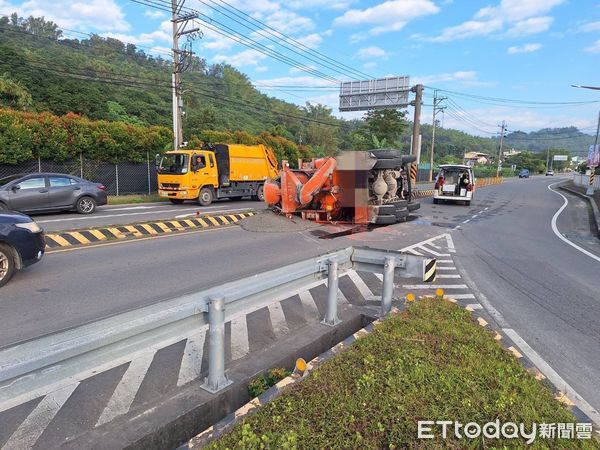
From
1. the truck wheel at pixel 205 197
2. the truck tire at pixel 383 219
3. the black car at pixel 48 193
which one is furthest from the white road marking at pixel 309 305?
the truck wheel at pixel 205 197

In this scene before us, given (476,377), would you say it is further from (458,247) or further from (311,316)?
(458,247)

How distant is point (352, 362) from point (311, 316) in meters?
1.89

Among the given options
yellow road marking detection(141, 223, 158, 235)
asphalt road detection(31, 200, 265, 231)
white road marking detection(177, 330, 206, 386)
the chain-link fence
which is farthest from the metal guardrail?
the chain-link fence

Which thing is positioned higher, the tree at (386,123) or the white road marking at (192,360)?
the tree at (386,123)

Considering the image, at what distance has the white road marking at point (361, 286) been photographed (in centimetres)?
616

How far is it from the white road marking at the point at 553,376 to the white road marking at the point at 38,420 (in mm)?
4140

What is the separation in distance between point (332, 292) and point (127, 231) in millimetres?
7377

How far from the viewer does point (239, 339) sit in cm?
466

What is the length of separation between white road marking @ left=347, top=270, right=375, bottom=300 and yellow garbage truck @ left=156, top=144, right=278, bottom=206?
13.2 meters

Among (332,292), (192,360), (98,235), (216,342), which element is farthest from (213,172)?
(216,342)

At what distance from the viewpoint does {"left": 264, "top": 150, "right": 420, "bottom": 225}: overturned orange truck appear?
36.9 feet

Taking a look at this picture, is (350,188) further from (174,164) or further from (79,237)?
(174,164)

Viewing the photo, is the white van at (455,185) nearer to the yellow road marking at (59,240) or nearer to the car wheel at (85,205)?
the car wheel at (85,205)

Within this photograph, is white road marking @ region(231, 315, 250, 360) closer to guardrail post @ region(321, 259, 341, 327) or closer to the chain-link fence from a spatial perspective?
guardrail post @ region(321, 259, 341, 327)
